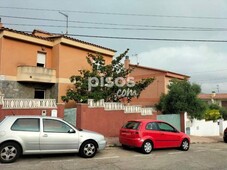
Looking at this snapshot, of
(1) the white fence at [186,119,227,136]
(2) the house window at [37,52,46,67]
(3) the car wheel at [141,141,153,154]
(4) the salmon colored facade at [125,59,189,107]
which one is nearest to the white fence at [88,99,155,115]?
(3) the car wheel at [141,141,153,154]

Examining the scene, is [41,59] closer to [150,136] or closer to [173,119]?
[173,119]

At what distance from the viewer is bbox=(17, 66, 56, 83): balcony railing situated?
17.1m

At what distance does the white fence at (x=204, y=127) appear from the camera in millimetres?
19825

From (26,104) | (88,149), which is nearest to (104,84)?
(26,104)

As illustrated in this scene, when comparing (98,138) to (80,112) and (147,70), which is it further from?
(147,70)

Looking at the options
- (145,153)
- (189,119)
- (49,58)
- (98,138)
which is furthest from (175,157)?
(49,58)

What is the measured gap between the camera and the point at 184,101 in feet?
65.2

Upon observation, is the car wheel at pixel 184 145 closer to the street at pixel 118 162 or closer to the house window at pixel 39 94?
the street at pixel 118 162

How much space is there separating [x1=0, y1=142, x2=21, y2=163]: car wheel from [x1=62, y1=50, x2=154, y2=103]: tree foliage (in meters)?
7.72

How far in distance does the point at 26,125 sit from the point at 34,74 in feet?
30.2

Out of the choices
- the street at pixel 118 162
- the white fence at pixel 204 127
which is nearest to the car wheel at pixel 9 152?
the street at pixel 118 162

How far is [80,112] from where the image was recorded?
1359cm

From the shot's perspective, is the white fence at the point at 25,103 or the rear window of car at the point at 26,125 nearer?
the rear window of car at the point at 26,125

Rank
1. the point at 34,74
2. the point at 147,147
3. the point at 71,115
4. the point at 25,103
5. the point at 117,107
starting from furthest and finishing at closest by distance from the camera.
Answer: the point at 34,74, the point at 117,107, the point at 71,115, the point at 25,103, the point at 147,147
